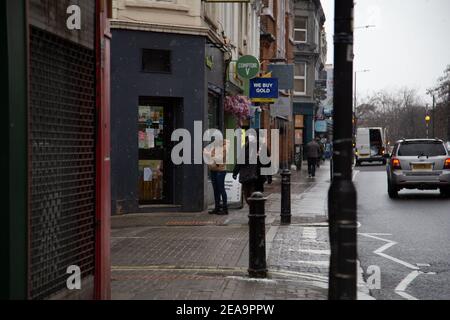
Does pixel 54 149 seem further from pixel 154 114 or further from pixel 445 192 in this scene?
pixel 445 192

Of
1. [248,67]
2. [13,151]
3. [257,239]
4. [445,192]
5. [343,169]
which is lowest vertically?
[445,192]

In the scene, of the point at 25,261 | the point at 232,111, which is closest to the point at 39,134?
the point at 25,261

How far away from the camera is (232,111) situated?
76.8 ft

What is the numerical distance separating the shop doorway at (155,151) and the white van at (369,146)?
124ft

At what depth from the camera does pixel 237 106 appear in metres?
23.5

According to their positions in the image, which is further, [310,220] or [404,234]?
[310,220]

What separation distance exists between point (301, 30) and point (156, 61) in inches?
1651

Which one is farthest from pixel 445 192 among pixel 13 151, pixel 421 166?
pixel 13 151

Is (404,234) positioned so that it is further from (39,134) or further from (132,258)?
(39,134)

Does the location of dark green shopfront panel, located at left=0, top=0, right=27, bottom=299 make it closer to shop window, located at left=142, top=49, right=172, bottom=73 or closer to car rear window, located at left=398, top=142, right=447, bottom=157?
shop window, located at left=142, top=49, right=172, bottom=73

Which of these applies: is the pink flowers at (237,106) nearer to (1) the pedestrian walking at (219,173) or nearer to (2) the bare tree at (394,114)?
(1) the pedestrian walking at (219,173)

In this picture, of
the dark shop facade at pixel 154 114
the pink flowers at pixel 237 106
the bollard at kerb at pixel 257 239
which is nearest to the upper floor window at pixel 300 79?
the pink flowers at pixel 237 106

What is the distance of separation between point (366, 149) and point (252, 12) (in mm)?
25591

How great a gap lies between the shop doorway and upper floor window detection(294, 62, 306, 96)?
3879 centimetres
